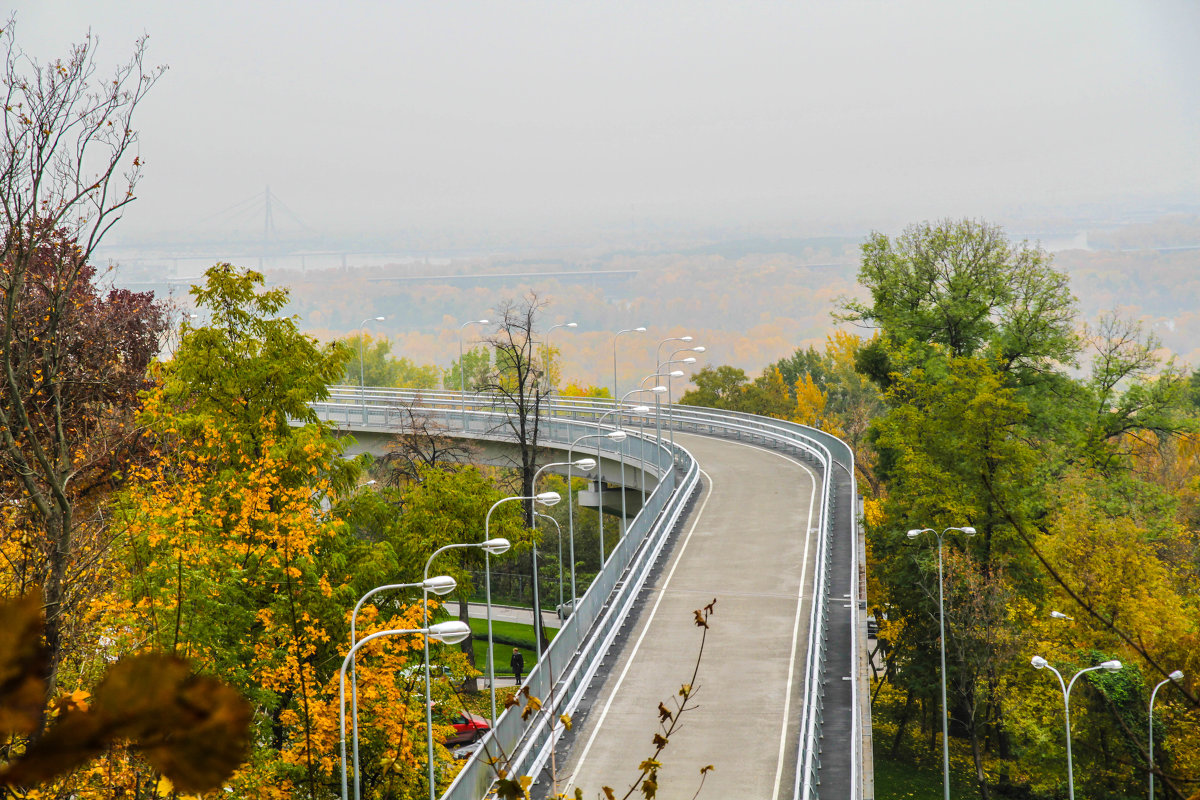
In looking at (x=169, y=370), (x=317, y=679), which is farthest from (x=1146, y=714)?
(x=169, y=370)

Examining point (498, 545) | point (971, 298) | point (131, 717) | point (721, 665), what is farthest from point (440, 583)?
point (971, 298)

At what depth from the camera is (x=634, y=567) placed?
107ft

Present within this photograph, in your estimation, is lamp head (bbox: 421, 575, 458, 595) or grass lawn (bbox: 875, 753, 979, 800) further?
grass lawn (bbox: 875, 753, 979, 800)

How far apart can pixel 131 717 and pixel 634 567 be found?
31795 mm

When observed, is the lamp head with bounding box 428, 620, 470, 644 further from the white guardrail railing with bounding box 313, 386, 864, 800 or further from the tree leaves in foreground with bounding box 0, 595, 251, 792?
the tree leaves in foreground with bounding box 0, 595, 251, 792

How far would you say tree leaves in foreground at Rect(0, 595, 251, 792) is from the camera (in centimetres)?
106

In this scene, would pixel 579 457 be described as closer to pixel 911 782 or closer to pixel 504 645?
pixel 504 645

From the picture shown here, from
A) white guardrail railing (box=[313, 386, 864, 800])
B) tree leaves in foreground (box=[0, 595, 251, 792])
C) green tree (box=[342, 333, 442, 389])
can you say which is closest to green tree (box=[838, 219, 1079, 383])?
white guardrail railing (box=[313, 386, 864, 800])

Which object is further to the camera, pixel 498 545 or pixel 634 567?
pixel 634 567

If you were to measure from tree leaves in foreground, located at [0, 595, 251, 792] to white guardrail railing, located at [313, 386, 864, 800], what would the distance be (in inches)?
143

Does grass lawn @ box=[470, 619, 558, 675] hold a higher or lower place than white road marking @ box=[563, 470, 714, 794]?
lower

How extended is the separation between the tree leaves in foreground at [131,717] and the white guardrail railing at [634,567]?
11.9ft

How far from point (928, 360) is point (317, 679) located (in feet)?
100

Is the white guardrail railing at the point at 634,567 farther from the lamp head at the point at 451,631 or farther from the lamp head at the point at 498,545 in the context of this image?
the lamp head at the point at 498,545
